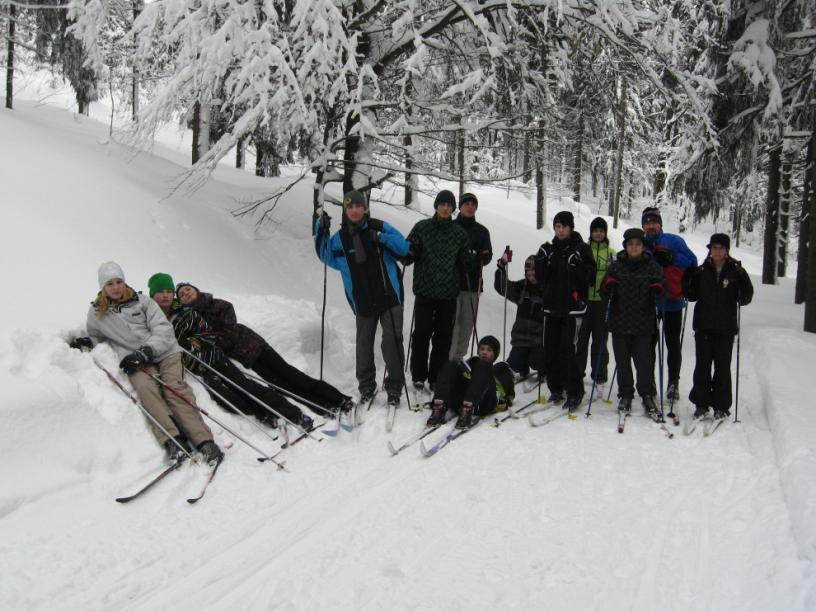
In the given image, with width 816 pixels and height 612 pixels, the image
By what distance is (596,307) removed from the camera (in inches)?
268

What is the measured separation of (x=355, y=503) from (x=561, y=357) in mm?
3116

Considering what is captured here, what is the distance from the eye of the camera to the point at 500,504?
14.2 feet

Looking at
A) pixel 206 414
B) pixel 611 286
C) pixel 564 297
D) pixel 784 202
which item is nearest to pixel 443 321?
pixel 564 297

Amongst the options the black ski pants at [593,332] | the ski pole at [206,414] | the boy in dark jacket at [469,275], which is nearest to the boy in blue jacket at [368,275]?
the boy in dark jacket at [469,275]

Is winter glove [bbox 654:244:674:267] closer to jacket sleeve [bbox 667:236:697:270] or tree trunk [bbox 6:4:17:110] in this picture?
jacket sleeve [bbox 667:236:697:270]

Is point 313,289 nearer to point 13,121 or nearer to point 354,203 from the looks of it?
point 354,203

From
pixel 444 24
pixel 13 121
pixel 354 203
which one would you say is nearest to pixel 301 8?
pixel 354 203

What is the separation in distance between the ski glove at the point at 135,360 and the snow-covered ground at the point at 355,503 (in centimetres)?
25

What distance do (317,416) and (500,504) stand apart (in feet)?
7.59

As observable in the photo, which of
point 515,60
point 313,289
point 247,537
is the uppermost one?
point 515,60

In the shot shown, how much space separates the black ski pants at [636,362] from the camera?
→ 6.20 meters

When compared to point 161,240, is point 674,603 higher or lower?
lower

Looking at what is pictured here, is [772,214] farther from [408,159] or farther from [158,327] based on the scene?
[158,327]

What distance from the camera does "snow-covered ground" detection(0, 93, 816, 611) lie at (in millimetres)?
3326
